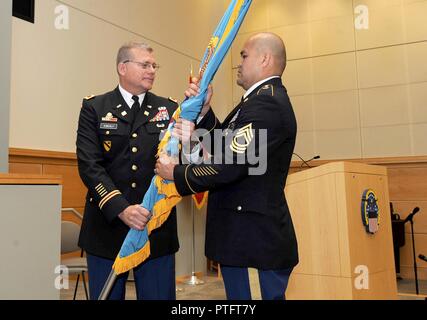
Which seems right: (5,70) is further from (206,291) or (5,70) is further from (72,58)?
(206,291)

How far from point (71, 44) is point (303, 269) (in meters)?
2.79

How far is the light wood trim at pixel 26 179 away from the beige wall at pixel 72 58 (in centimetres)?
204

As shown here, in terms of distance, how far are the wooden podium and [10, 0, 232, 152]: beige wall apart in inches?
83.9

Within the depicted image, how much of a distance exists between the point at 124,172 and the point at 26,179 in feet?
1.15

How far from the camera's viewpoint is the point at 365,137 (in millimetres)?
5613

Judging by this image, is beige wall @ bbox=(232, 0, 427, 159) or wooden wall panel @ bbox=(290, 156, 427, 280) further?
beige wall @ bbox=(232, 0, 427, 159)

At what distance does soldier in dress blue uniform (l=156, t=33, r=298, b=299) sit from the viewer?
1505 mm

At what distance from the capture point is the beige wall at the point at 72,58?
3.64 metres

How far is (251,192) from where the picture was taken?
1.55m

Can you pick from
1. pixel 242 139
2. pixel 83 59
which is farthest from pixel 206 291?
pixel 242 139

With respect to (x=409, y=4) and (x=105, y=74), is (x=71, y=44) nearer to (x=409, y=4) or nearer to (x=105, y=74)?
(x=105, y=74)

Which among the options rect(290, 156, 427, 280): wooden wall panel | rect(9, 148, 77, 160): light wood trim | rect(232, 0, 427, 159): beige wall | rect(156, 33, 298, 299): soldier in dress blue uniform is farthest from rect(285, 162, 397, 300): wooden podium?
rect(232, 0, 427, 159): beige wall

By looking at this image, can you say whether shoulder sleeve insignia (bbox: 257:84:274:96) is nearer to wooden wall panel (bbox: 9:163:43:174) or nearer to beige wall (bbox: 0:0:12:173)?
beige wall (bbox: 0:0:12:173)

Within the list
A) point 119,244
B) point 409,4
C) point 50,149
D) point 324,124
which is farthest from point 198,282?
point 409,4
